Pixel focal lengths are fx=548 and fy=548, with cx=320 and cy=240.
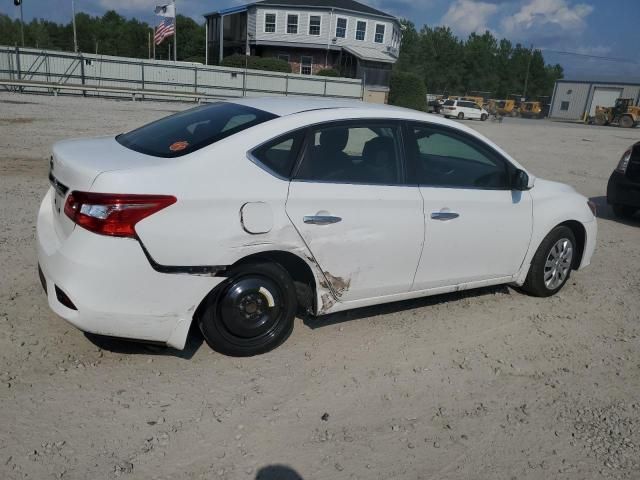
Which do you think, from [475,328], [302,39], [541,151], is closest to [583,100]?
Answer: [302,39]

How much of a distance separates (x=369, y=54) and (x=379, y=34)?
3331mm

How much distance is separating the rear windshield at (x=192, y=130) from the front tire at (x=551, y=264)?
278cm

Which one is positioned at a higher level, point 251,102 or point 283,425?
point 251,102

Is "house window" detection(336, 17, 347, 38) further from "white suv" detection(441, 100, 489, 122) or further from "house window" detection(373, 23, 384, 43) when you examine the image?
"white suv" detection(441, 100, 489, 122)

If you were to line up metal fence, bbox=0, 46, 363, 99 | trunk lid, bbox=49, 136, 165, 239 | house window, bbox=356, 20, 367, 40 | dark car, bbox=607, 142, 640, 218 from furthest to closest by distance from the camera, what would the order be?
house window, bbox=356, 20, 367, 40
metal fence, bbox=0, 46, 363, 99
dark car, bbox=607, 142, 640, 218
trunk lid, bbox=49, 136, 165, 239

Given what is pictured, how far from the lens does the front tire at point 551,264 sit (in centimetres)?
490

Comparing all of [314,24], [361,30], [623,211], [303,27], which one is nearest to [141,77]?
[303,27]

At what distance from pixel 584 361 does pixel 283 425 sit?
2367mm

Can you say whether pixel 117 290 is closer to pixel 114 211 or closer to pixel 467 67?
pixel 114 211

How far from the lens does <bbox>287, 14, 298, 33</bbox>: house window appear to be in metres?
48.2

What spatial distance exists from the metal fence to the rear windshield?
25394mm

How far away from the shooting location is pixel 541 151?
1914 centimetres

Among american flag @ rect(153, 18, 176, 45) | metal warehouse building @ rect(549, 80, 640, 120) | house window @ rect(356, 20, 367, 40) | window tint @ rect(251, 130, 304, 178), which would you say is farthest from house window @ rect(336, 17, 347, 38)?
window tint @ rect(251, 130, 304, 178)

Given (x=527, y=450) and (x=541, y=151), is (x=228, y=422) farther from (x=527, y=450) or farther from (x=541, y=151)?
(x=541, y=151)
